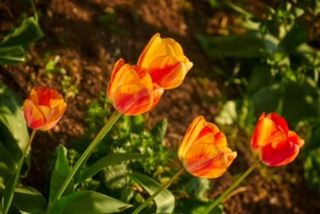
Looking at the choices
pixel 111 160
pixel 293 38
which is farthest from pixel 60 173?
pixel 293 38

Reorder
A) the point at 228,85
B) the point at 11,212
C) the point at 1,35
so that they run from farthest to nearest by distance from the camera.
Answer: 1. the point at 228,85
2. the point at 1,35
3. the point at 11,212

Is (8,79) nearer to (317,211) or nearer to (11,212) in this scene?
(11,212)

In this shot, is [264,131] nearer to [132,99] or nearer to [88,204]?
[132,99]

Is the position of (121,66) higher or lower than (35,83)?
higher

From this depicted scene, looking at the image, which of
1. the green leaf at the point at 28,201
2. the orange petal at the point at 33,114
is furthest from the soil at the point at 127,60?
the orange petal at the point at 33,114

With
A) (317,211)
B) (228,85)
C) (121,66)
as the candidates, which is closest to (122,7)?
(228,85)

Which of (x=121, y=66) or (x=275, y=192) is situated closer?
(x=121, y=66)

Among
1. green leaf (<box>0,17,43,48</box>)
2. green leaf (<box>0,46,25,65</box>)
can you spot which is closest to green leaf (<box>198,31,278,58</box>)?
green leaf (<box>0,17,43,48</box>)

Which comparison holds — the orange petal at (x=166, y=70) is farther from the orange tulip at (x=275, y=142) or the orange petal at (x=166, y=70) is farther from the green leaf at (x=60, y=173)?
the green leaf at (x=60, y=173)
